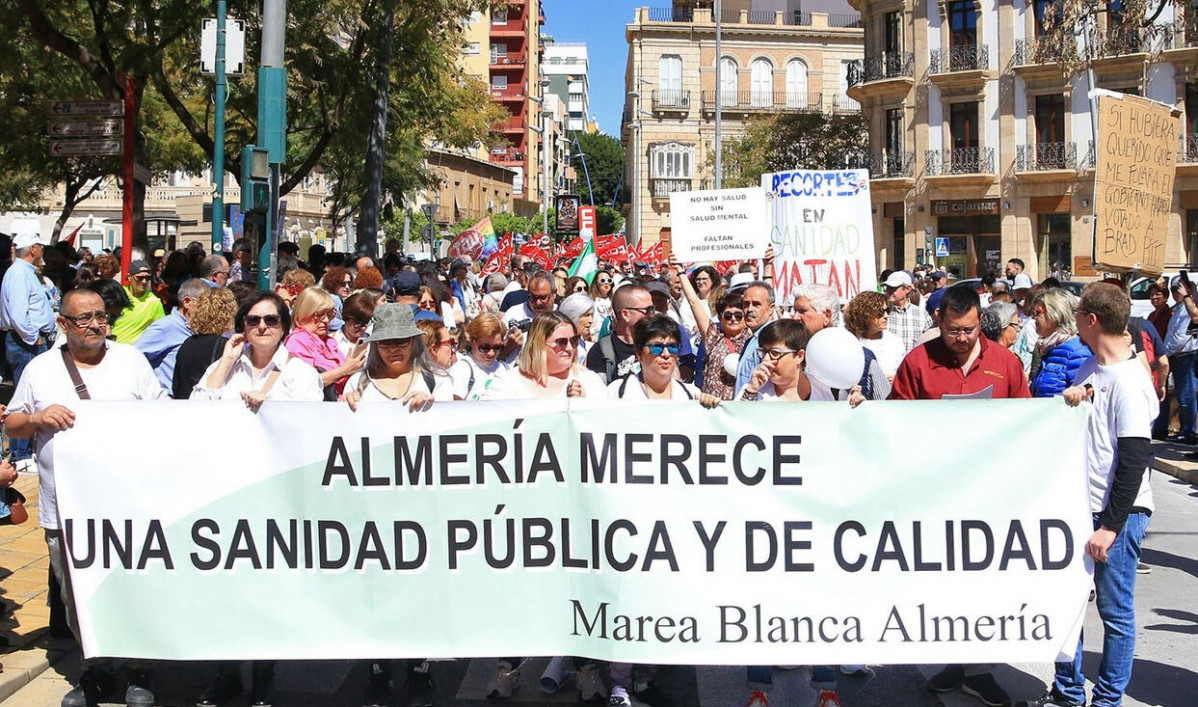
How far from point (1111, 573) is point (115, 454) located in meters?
4.15

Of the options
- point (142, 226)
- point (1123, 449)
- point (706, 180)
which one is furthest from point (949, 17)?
point (1123, 449)

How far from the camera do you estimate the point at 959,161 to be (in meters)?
45.4

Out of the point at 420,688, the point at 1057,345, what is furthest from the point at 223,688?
the point at 1057,345

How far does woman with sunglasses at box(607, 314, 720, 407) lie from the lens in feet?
18.8

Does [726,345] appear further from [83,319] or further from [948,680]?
[83,319]

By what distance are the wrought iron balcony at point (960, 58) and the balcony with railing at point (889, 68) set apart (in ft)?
2.70

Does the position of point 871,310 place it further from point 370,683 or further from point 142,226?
point 142,226

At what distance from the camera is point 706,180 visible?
67.6 metres

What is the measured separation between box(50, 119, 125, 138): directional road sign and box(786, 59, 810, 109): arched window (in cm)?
6511

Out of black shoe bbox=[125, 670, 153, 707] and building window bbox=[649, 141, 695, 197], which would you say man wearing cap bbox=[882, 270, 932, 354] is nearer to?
black shoe bbox=[125, 670, 153, 707]

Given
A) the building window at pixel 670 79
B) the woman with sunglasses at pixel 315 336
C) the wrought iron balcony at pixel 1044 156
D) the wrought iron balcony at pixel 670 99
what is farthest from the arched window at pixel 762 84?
the woman with sunglasses at pixel 315 336

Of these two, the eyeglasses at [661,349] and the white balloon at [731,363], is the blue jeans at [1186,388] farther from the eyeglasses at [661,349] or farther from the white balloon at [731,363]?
the eyeglasses at [661,349]

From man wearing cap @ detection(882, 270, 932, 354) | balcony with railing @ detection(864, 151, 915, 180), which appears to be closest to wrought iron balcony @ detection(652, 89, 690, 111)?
balcony with railing @ detection(864, 151, 915, 180)

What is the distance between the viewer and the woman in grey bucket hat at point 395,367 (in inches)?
224
